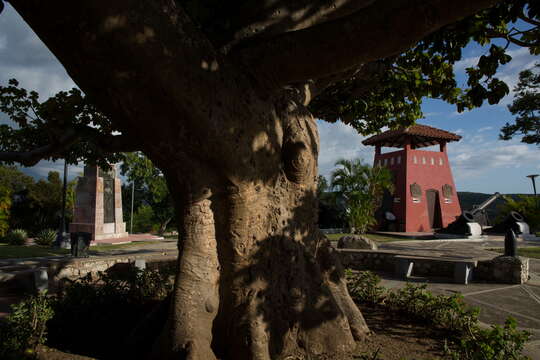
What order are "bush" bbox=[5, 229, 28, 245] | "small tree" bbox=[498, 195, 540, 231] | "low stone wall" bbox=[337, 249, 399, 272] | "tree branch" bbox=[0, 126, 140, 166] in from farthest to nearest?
"small tree" bbox=[498, 195, 540, 231] < "bush" bbox=[5, 229, 28, 245] < "low stone wall" bbox=[337, 249, 399, 272] < "tree branch" bbox=[0, 126, 140, 166]

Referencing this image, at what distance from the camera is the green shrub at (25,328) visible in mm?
2770

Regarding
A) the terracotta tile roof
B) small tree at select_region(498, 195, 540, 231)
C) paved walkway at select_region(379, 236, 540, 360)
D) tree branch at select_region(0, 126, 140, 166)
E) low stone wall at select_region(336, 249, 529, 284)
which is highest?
the terracotta tile roof

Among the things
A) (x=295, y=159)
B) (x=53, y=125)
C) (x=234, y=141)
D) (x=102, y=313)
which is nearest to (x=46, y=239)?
(x=53, y=125)

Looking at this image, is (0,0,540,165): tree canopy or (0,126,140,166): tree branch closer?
(0,0,540,165): tree canopy

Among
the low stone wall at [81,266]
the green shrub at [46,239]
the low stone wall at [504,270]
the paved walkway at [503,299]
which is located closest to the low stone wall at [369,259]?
the paved walkway at [503,299]

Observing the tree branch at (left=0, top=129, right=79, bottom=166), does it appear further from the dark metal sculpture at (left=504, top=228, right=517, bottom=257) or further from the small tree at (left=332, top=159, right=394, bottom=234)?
the small tree at (left=332, top=159, right=394, bottom=234)

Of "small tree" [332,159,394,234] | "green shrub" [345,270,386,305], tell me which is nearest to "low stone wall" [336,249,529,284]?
"green shrub" [345,270,386,305]

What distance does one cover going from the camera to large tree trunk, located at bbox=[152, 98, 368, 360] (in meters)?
2.90

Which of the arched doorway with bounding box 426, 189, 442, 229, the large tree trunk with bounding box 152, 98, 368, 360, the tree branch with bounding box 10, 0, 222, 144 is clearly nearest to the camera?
the tree branch with bounding box 10, 0, 222, 144

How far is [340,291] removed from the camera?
3934 mm

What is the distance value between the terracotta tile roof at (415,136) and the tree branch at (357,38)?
2099 centimetres

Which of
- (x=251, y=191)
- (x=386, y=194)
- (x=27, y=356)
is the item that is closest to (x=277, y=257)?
(x=251, y=191)

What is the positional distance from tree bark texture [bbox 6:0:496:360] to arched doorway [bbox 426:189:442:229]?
22.2 meters

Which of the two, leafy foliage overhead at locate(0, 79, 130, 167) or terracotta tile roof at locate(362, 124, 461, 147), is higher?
terracotta tile roof at locate(362, 124, 461, 147)
